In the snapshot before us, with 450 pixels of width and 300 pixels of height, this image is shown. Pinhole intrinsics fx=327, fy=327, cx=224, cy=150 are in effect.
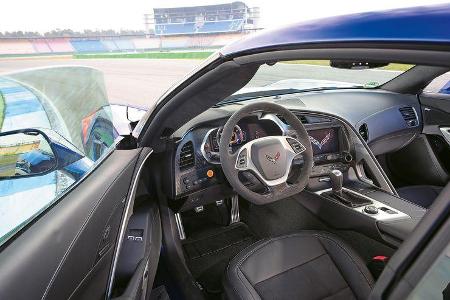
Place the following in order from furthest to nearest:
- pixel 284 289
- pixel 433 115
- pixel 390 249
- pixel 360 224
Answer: pixel 433 115
pixel 360 224
pixel 390 249
pixel 284 289

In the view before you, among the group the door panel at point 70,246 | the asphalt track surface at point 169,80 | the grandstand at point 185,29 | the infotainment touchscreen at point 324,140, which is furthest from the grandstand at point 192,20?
the door panel at point 70,246

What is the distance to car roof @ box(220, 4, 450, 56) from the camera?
563 mm

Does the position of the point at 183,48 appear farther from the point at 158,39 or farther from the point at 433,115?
the point at 433,115

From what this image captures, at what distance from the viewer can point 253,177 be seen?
2.10 m

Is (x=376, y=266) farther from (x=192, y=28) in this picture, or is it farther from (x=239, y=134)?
(x=192, y=28)

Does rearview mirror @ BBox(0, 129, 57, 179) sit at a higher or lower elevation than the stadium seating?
higher

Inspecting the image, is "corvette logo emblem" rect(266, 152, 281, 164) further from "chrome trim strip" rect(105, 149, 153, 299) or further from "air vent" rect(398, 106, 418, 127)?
"air vent" rect(398, 106, 418, 127)

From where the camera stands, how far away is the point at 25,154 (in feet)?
3.21

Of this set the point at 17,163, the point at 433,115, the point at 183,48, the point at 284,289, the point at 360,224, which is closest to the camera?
the point at 17,163

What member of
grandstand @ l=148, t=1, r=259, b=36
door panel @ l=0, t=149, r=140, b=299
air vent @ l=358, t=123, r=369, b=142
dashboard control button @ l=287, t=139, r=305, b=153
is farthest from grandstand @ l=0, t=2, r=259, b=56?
door panel @ l=0, t=149, r=140, b=299

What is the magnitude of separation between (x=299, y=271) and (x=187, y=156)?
101cm

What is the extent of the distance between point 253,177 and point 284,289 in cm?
73

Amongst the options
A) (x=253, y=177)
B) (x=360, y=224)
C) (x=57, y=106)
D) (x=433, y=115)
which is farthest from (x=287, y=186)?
(x=433, y=115)

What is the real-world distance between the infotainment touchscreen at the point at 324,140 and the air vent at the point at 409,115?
107cm
